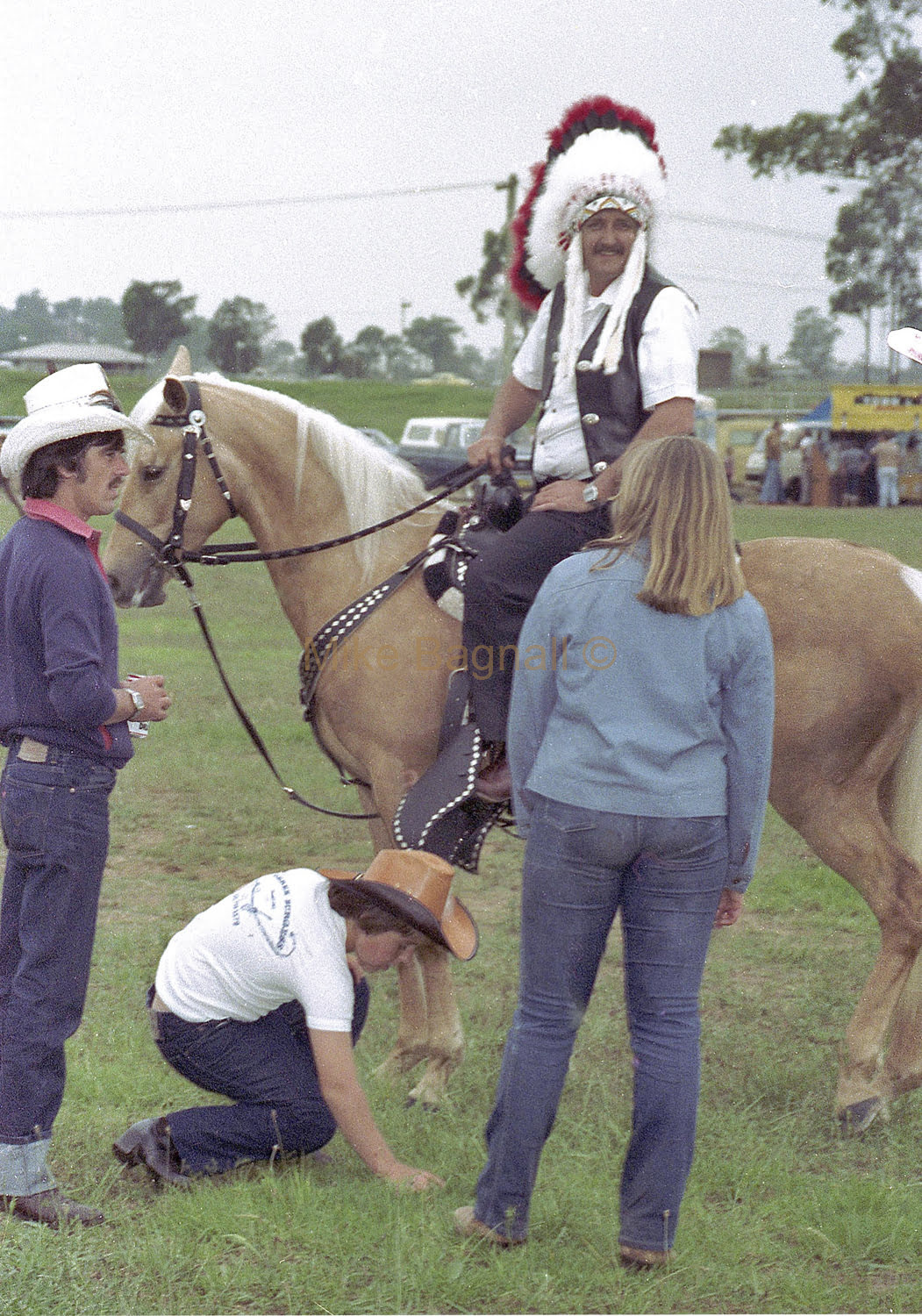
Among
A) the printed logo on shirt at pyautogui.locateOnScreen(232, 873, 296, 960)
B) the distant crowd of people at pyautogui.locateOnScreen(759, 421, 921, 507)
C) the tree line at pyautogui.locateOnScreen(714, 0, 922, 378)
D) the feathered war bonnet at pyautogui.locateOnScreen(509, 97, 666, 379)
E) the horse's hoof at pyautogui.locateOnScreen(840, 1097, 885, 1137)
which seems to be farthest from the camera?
the distant crowd of people at pyautogui.locateOnScreen(759, 421, 921, 507)

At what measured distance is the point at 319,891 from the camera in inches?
126

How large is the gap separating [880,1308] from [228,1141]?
5.50ft

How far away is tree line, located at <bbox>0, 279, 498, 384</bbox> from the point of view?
1093 centimetres

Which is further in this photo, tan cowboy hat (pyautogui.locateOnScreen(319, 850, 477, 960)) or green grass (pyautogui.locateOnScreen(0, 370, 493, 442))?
green grass (pyautogui.locateOnScreen(0, 370, 493, 442))

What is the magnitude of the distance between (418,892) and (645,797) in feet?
2.08

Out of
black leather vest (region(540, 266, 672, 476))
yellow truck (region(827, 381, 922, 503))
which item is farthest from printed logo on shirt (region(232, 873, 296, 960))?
yellow truck (region(827, 381, 922, 503))

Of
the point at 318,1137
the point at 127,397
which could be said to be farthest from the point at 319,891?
the point at 127,397

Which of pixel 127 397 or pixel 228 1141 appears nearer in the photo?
pixel 228 1141

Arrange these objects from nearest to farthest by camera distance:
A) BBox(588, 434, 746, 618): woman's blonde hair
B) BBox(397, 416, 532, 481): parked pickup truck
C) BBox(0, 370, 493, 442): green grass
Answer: BBox(588, 434, 746, 618): woman's blonde hair < BBox(397, 416, 532, 481): parked pickup truck < BBox(0, 370, 493, 442): green grass

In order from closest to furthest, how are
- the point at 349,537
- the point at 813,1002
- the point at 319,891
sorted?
the point at 319,891
the point at 349,537
the point at 813,1002

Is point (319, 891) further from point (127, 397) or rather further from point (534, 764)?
point (127, 397)

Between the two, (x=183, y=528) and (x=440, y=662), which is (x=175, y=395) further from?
(x=440, y=662)

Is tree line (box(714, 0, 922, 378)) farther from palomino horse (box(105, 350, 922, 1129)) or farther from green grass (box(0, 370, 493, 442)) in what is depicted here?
palomino horse (box(105, 350, 922, 1129))

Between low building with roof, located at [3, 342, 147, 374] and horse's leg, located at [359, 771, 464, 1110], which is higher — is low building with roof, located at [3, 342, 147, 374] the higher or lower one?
the higher one
